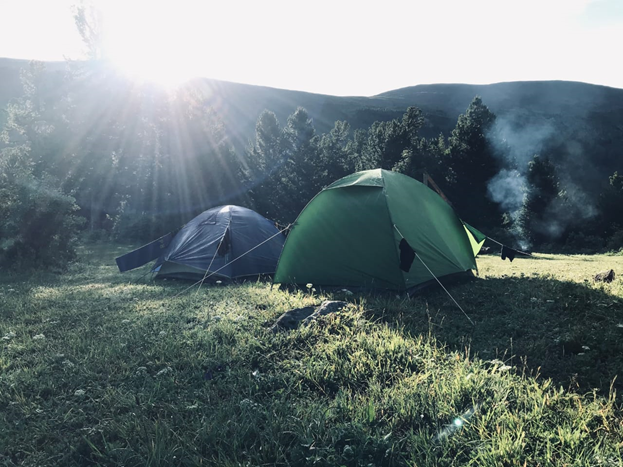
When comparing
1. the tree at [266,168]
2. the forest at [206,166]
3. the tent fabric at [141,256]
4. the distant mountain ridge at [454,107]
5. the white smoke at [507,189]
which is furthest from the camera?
the distant mountain ridge at [454,107]

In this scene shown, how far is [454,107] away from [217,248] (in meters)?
122

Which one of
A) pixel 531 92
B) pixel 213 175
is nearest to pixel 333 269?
pixel 213 175

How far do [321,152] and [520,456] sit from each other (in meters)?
40.9

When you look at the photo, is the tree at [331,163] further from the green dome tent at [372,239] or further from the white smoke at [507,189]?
the green dome tent at [372,239]

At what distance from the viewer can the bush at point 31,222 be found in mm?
13117

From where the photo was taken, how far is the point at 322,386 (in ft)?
13.0

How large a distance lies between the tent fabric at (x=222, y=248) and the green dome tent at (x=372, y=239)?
2328mm

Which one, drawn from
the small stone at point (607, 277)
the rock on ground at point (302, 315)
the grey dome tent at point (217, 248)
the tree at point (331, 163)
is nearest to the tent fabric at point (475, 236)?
the small stone at point (607, 277)

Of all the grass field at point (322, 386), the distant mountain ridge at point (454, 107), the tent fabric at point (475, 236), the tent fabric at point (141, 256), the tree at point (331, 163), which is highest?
the distant mountain ridge at point (454, 107)

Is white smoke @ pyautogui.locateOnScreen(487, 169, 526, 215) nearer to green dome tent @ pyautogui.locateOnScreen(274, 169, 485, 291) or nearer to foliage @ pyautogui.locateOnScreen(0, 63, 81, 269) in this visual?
green dome tent @ pyautogui.locateOnScreen(274, 169, 485, 291)

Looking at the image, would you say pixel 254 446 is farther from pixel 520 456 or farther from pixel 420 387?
pixel 520 456

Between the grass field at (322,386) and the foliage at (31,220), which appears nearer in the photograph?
the grass field at (322,386)

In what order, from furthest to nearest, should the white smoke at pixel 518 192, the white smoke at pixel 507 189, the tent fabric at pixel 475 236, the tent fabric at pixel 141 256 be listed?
the white smoke at pixel 507 189, the white smoke at pixel 518 192, the tent fabric at pixel 141 256, the tent fabric at pixel 475 236

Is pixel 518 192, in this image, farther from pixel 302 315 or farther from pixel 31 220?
pixel 31 220
